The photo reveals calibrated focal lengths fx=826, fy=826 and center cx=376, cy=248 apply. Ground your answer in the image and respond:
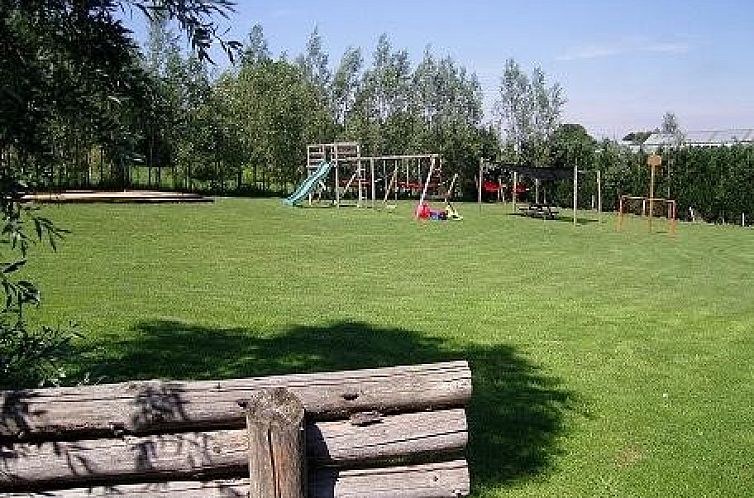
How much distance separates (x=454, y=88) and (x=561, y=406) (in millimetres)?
44127

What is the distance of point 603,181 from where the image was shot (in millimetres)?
40344

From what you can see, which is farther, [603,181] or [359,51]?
[359,51]

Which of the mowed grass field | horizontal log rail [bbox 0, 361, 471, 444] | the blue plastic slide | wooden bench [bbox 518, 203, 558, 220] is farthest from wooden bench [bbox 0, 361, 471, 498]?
the blue plastic slide

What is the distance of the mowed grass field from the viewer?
571cm

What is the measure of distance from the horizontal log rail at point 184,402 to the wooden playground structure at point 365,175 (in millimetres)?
30525

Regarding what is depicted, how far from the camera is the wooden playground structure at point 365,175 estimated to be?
118ft

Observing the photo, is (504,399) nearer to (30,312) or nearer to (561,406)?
(561,406)

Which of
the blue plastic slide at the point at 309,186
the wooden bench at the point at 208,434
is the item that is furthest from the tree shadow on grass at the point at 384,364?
the blue plastic slide at the point at 309,186

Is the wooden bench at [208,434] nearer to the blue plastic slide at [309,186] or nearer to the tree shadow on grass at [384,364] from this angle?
the tree shadow on grass at [384,364]

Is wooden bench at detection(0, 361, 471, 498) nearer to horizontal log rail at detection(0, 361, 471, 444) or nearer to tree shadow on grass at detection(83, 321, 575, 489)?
horizontal log rail at detection(0, 361, 471, 444)

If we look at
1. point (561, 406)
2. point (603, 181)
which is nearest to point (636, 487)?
point (561, 406)

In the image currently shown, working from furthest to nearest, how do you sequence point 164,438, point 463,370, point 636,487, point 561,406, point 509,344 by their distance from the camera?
point 509,344
point 561,406
point 636,487
point 463,370
point 164,438

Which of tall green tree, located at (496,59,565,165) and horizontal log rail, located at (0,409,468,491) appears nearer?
horizontal log rail, located at (0,409,468,491)

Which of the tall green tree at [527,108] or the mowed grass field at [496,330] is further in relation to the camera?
the tall green tree at [527,108]
